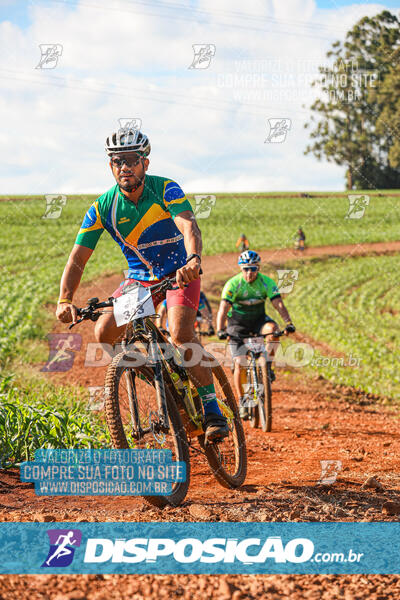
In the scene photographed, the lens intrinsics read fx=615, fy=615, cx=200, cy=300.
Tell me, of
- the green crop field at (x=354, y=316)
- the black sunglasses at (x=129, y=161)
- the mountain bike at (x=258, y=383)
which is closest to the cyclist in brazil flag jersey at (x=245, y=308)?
the mountain bike at (x=258, y=383)

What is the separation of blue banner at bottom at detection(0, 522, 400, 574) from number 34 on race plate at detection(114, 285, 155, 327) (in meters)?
1.30

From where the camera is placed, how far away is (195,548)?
3.48 metres

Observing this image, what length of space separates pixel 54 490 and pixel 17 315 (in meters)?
12.1

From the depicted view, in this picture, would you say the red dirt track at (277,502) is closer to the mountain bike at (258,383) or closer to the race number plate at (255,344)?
the mountain bike at (258,383)

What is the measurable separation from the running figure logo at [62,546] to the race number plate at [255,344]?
17.0ft

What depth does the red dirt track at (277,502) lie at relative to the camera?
10.0 ft

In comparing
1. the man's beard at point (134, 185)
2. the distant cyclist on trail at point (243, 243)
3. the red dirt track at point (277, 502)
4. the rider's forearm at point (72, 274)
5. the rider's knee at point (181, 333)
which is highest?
the distant cyclist on trail at point (243, 243)

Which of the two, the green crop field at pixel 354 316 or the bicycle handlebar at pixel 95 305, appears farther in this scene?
the green crop field at pixel 354 316

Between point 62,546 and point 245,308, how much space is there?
5862 mm

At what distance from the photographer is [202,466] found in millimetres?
6023

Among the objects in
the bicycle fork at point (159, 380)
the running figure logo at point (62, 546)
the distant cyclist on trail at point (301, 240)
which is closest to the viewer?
the running figure logo at point (62, 546)

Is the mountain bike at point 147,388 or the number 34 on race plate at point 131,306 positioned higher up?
the number 34 on race plate at point 131,306

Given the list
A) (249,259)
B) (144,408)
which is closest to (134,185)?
(144,408)

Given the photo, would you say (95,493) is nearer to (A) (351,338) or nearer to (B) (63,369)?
(B) (63,369)
